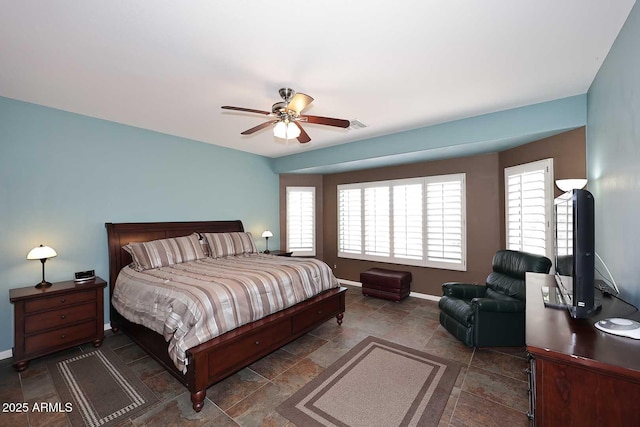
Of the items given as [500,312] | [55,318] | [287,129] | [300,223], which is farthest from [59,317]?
[500,312]

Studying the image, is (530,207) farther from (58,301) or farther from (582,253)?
(58,301)

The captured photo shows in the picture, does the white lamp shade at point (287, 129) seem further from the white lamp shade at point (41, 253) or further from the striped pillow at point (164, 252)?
the white lamp shade at point (41, 253)

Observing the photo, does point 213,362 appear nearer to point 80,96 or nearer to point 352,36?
point 352,36

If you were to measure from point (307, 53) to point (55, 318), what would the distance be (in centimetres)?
375

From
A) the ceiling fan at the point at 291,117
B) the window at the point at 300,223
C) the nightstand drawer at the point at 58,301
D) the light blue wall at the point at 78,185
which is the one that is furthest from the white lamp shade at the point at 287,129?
the window at the point at 300,223

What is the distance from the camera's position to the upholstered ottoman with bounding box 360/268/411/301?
471 cm

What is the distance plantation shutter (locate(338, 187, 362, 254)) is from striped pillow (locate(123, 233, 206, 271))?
3.01 meters

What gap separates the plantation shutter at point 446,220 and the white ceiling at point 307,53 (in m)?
1.50

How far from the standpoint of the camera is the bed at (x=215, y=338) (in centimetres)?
223

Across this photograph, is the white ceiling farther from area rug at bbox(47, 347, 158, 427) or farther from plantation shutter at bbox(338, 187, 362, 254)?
area rug at bbox(47, 347, 158, 427)

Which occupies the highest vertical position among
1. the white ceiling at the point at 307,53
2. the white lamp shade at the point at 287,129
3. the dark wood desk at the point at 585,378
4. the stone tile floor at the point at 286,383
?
the white ceiling at the point at 307,53

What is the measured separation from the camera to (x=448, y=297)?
360 cm

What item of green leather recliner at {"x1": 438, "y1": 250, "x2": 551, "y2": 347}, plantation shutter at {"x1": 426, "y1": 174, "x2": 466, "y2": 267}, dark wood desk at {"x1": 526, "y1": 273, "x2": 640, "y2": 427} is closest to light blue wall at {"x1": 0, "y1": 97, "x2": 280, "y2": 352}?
plantation shutter at {"x1": 426, "y1": 174, "x2": 466, "y2": 267}

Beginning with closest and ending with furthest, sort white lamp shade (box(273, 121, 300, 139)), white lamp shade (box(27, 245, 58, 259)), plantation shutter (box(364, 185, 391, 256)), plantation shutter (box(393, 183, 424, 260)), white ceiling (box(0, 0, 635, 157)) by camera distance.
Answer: white ceiling (box(0, 0, 635, 157)) < white lamp shade (box(273, 121, 300, 139)) < white lamp shade (box(27, 245, 58, 259)) < plantation shutter (box(393, 183, 424, 260)) < plantation shutter (box(364, 185, 391, 256))
